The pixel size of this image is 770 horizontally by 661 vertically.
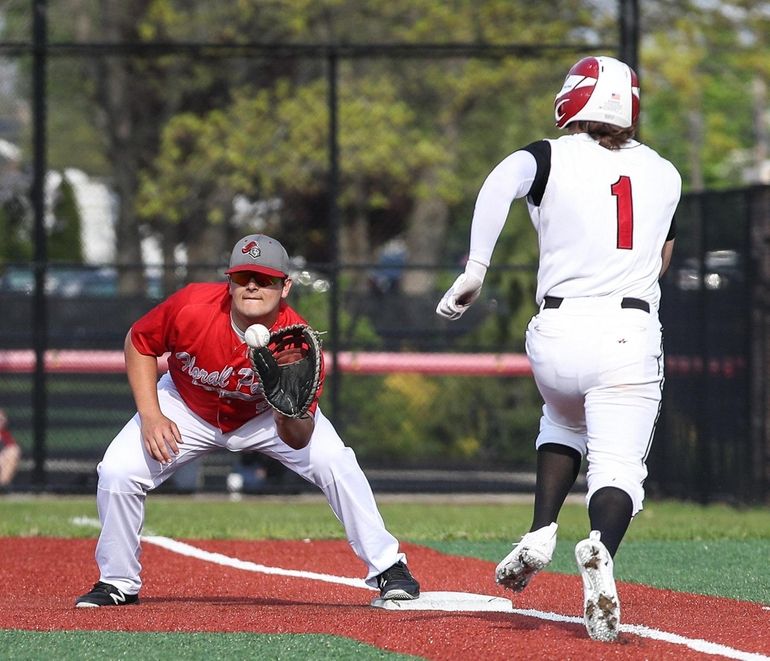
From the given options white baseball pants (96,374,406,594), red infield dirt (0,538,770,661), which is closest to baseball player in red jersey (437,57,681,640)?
red infield dirt (0,538,770,661)

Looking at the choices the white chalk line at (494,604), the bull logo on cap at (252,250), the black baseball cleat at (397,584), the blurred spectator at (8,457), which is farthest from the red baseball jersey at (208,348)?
the blurred spectator at (8,457)

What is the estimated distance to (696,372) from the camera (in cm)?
1155

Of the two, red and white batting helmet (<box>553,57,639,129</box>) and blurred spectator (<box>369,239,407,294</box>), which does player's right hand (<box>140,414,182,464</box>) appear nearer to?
red and white batting helmet (<box>553,57,639,129</box>)

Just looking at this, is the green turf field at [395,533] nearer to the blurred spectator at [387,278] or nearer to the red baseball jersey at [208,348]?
the red baseball jersey at [208,348]

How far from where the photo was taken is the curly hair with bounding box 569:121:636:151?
5082mm

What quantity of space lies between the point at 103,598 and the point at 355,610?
1.02 meters

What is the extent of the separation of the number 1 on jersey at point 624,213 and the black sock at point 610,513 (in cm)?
82

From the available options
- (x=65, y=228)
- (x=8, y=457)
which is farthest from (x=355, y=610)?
(x=65, y=228)

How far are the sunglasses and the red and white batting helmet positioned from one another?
1.35 meters

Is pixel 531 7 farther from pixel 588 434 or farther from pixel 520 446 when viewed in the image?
pixel 588 434

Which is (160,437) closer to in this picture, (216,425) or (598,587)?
(216,425)

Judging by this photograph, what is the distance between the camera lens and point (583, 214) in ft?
16.2

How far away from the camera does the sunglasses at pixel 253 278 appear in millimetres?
5727

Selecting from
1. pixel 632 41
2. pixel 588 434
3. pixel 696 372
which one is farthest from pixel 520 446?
pixel 588 434
